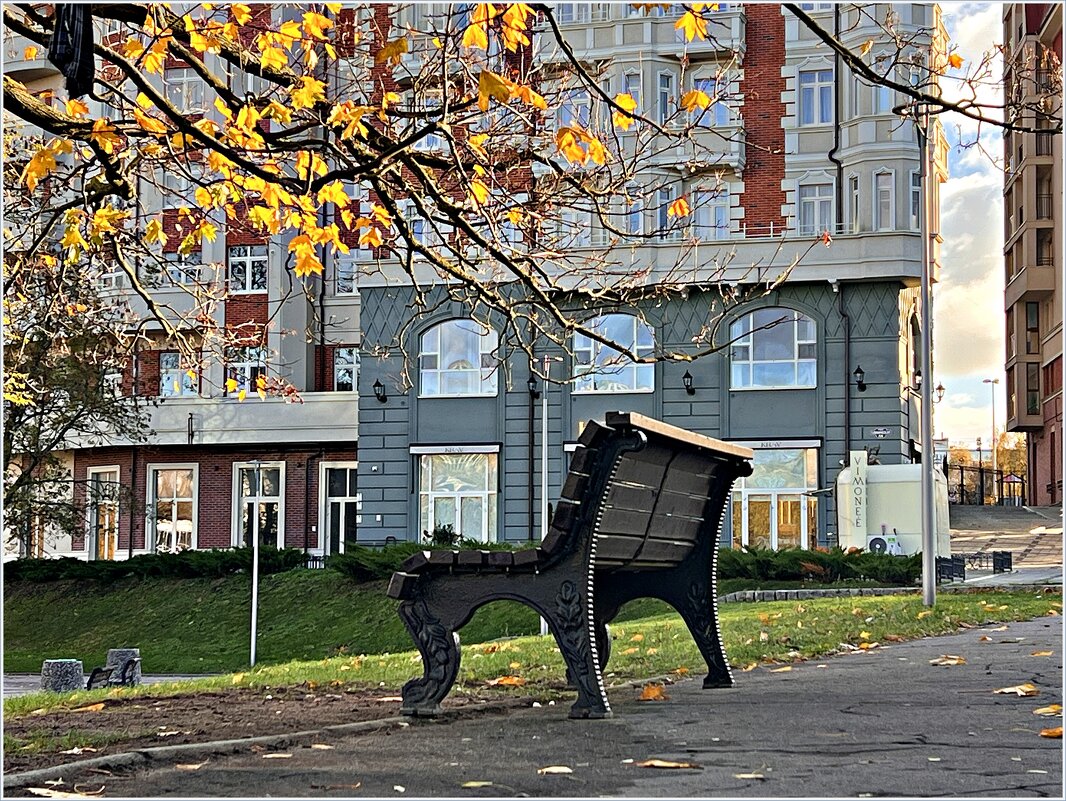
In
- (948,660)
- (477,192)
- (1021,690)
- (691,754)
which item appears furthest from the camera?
(948,660)

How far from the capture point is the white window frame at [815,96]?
39906 millimetres

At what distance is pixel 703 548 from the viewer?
7633 mm

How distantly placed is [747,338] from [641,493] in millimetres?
30980

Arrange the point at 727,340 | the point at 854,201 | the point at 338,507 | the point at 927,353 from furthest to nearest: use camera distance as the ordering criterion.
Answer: the point at 338,507
the point at 727,340
the point at 854,201
the point at 927,353

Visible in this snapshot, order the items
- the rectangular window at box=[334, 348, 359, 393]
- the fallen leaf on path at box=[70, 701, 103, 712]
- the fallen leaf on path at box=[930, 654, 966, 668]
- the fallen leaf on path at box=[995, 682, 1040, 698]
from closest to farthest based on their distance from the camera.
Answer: the fallen leaf on path at box=[995, 682, 1040, 698] < the fallen leaf on path at box=[70, 701, 103, 712] < the fallen leaf on path at box=[930, 654, 966, 668] < the rectangular window at box=[334, 348, 359, 393]

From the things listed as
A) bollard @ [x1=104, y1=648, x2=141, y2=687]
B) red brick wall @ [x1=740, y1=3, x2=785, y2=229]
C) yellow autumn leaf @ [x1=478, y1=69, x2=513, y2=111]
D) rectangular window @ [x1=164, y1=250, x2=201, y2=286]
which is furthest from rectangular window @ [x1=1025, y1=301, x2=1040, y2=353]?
yellow autumn leaf @ [x1=478, y1=69, x2=513, y2=111]

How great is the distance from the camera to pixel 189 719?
21.8ft

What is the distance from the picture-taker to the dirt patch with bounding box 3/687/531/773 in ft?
18.9

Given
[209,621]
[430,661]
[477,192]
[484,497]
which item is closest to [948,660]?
[430,661]

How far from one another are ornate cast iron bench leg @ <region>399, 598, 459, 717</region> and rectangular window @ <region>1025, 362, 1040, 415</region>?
242 feet

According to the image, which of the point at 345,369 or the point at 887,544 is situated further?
the point at 345,369

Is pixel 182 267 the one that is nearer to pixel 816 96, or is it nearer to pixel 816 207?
pixel 816 207

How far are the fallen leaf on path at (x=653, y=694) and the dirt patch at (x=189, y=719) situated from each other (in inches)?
23.0

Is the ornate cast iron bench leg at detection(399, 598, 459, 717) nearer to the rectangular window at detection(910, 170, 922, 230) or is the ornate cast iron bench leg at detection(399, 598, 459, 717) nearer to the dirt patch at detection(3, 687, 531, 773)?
the dirt patch at detection(3, 687, 531, 773)
